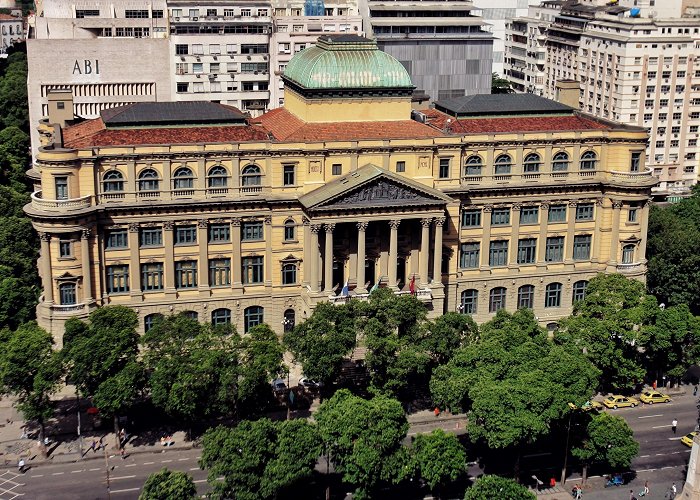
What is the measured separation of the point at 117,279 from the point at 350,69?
42064 mm

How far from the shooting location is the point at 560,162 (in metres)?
146

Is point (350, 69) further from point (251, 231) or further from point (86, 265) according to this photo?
point (86, 265)

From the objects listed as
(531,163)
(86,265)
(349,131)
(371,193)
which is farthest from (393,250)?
(86,265)

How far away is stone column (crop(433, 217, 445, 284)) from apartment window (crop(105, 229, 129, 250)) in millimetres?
40581

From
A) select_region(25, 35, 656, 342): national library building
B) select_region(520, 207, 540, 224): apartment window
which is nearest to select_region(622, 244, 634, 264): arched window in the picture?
select_region(25, 35, 656, 342): national library building

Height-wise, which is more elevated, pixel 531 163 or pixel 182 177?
pixel 531 163

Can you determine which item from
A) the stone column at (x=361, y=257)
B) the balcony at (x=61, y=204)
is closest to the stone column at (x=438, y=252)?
the stone column at (x=361, y=257)

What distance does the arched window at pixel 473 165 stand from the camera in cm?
14212

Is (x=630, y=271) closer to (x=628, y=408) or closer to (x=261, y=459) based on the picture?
(x=628, y=408)

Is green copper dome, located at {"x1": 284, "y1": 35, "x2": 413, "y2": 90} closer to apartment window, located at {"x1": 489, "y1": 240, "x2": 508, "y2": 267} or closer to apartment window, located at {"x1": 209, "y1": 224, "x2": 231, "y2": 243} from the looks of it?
apartment window, located at {"x1": 209, "y1": 224, "x2": 231, "y2": 243}

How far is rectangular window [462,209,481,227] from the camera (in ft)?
471

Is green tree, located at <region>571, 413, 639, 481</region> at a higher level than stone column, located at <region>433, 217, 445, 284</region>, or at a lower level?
lower

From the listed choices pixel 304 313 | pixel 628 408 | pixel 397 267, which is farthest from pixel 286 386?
pixel 628 408

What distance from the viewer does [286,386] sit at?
129125mm
